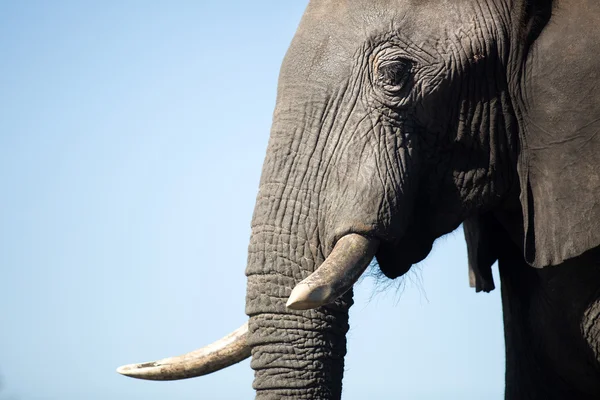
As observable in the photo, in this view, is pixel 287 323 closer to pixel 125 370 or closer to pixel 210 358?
pixel 210 358

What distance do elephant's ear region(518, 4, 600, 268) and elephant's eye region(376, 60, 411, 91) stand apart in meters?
0.41

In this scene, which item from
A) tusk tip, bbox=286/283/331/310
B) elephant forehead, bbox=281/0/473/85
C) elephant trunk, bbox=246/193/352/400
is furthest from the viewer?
elephant forehead, bbox=281/0/473/85

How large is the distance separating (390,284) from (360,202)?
53 cm

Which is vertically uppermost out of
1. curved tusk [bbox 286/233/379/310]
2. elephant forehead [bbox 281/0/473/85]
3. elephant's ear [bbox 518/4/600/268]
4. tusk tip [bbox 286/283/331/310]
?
elephant forehead [bbox 281/0/473/85]

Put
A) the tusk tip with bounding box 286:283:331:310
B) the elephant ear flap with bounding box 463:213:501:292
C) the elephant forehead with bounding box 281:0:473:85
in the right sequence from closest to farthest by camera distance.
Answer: the tusk tip with bounding box 286:283:331:310 → the elephant forehead with bounding box 281:0:473:85 → the elephant ear flap with bounding box 463:213:501:292

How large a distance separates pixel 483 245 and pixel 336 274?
4.08 feet

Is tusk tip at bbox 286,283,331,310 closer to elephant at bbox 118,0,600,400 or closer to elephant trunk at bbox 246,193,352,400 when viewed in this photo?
elephant at bbox 118,0,600,400

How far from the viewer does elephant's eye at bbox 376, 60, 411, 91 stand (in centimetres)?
415

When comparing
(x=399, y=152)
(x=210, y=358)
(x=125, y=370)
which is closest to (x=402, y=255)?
(x=399, y=152)

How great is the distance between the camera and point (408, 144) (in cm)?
414

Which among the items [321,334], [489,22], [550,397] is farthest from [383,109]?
[550,397]

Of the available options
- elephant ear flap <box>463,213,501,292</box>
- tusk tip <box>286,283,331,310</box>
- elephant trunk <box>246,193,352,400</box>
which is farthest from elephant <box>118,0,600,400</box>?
elephant ear flap <box>463,213,501,292</box>

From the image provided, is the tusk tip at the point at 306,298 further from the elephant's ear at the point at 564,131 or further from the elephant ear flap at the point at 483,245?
the elephant ear flap at the point at 483,245

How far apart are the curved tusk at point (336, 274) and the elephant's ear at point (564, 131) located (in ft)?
2.02
